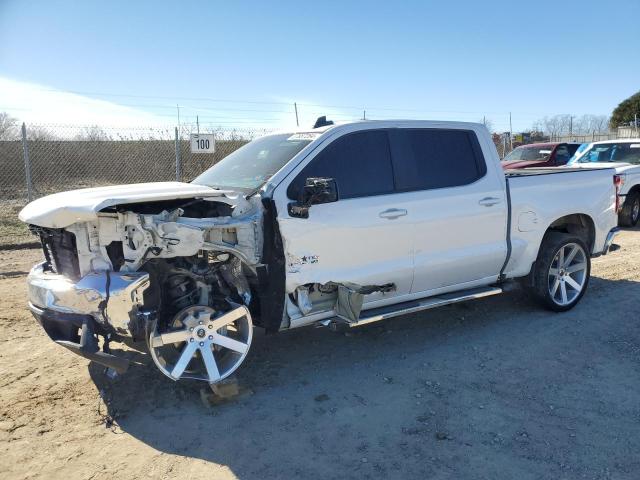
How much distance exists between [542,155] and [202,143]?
8588 mm

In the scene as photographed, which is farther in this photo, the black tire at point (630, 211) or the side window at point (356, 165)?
the black tire at point (630, 211)

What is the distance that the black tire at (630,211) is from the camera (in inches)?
454

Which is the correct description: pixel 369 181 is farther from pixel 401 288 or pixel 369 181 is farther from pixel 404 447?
pixel 404 447

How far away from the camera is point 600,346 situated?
4.92 meters

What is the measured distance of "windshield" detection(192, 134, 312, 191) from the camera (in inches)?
176

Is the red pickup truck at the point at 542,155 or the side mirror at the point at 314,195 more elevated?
the red pickup truck at the point at 542,155

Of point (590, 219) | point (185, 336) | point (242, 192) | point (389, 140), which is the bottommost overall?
point (185, 336)

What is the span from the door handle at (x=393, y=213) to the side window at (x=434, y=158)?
21cm

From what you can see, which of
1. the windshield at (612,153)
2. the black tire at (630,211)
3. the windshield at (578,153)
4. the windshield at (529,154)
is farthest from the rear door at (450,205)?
the windshield at (529,154)

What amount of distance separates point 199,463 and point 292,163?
2.26m

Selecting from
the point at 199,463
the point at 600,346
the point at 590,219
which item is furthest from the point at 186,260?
the point at 590,219

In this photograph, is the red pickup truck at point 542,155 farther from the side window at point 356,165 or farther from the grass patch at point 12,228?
the grass patch at point 12,228

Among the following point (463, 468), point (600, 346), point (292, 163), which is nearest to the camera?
point (463, 468)

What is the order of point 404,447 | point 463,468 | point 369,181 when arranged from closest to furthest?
point 463,468, point 404,447, point 369,181
